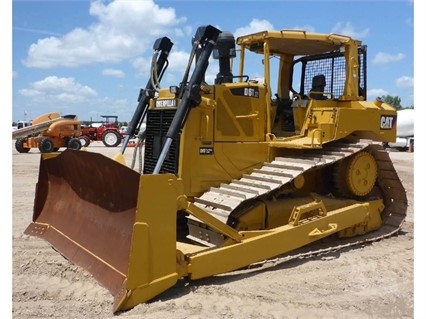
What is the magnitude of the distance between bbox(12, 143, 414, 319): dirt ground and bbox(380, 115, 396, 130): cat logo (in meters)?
2.09

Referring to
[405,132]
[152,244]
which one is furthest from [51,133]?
[405,132]

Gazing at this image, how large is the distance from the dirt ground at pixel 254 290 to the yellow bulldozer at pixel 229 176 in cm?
15

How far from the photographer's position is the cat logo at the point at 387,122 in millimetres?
7102

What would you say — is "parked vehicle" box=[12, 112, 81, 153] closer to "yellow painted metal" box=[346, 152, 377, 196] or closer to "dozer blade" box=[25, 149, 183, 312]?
"dozer blade" box=[25, 149, 183, 312]

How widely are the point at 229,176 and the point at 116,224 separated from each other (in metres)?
1.78

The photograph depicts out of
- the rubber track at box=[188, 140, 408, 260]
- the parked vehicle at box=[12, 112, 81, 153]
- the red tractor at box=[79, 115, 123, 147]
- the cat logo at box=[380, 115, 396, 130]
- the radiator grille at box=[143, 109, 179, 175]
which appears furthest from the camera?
the red tractor at box=[79, 115, 123, 147]

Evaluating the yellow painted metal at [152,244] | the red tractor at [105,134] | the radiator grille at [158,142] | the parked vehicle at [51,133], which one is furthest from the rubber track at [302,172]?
the red tractor at [105,134]

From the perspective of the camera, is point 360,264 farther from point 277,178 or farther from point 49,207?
point 49,207

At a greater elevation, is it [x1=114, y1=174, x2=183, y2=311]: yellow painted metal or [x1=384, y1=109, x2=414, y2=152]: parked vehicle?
[x1=384, y1=109, x2=414, y2=152]: parked vehicle

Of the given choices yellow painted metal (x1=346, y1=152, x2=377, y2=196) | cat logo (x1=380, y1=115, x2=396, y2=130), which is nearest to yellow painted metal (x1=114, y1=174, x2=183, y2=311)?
yellow painted metal (x1=346, y1=152, x2=377, y2=196)

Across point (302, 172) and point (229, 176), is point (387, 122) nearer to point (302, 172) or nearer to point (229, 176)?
point (302, 172)

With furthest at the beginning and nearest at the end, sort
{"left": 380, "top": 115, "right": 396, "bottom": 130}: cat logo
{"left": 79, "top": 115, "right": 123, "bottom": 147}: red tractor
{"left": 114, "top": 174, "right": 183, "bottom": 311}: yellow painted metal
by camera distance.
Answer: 1. {"left": 79, "top": 115, "right": 123, "bottom": 147}: red tractor
2. {"left": 380, "top": 115, "right": 396, "bottom": 130}: cat logo
3. {"left": 114, "top": 174, "right": 183, "bottom": 311}: yellow painted metal

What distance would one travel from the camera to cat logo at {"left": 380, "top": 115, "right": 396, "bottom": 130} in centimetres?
710

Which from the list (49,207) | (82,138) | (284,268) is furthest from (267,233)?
(82,138)
